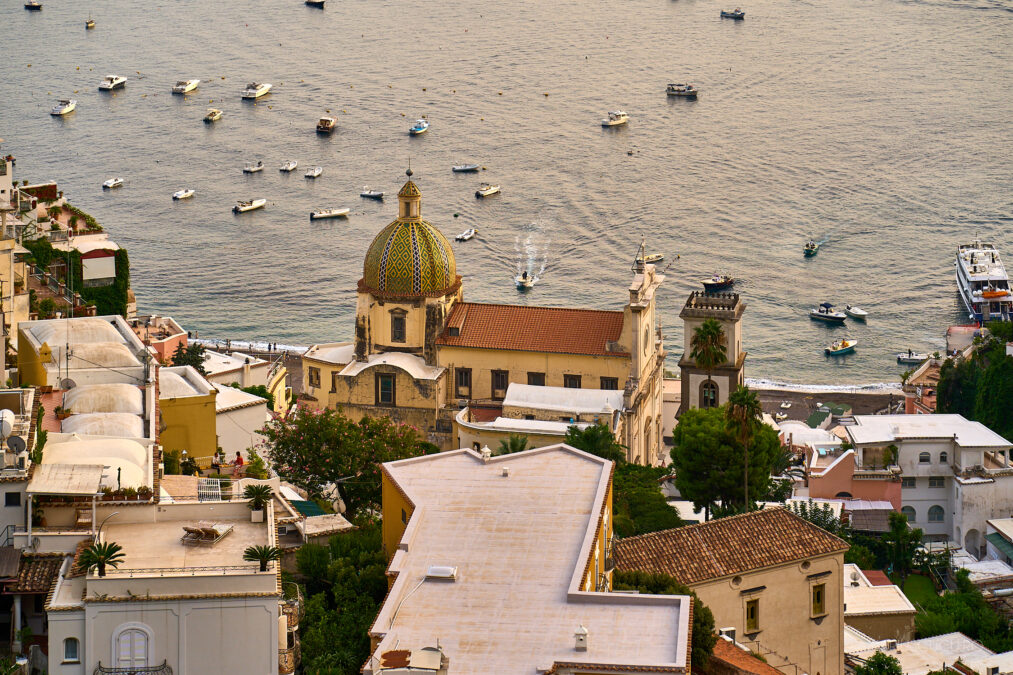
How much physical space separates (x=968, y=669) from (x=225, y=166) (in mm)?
135993

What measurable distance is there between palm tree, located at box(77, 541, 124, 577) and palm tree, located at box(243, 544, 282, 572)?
9.67 ft

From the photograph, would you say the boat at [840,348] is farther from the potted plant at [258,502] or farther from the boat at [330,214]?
the potted plant at [258,502]

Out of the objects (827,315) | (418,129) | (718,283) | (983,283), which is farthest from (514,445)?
(418,129)

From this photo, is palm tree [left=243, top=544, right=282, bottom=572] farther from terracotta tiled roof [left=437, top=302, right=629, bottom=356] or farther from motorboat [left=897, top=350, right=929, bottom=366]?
motorboat [left=897, top=350, right=929, bottom=366]

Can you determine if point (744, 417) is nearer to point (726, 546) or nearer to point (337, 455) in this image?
point (337, 455)

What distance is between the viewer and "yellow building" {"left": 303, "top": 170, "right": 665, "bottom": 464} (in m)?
87.3

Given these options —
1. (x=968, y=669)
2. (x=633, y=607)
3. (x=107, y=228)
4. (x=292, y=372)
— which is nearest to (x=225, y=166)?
(x=107, y=228)

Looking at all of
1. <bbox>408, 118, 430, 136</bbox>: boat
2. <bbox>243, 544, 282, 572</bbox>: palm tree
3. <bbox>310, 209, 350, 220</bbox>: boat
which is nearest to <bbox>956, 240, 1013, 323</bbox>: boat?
<bbox>310, 209, 350, 220</bbox>: boat

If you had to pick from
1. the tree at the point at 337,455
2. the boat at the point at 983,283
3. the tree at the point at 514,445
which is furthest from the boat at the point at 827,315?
the tree at the point at 337,455

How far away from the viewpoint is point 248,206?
17500cm

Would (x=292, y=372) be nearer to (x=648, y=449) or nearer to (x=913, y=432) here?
(x=648, y=449)

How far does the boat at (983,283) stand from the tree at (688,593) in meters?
89.0

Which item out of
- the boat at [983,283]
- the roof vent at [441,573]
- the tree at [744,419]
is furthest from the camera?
the boat at [983,283]

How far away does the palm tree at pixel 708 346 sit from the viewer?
8856 cm
